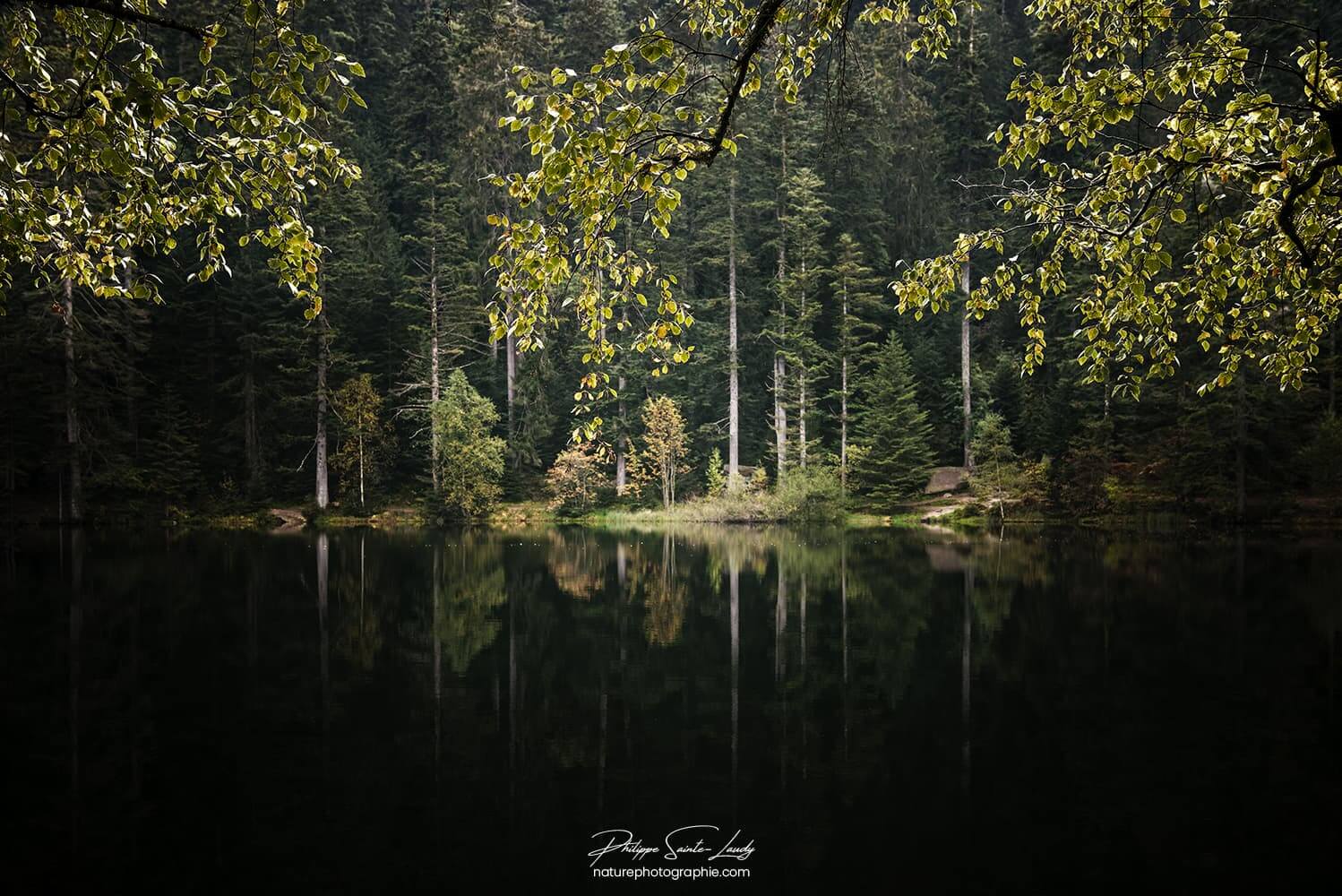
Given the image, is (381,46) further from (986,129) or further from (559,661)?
(559,661)

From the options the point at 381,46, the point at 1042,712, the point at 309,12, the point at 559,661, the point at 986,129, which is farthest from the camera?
the point at 381,46

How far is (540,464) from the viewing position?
4144 cm

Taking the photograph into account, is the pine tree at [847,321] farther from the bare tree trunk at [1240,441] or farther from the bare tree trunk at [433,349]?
the bare tree trunk at [433,349]

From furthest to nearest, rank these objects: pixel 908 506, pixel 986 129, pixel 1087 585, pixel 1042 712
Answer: pixel 986 129 → pixel 908 506 → pixel 1087 585 → pixel 1042 712

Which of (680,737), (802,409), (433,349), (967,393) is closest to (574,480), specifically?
(433,349)

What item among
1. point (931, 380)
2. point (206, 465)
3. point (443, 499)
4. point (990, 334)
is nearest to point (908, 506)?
point (931, 380)

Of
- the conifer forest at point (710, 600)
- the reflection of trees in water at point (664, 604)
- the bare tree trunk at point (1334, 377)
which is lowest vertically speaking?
the reflection of trees in water at point (664, 604)

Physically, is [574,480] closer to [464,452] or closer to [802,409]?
[464,452]


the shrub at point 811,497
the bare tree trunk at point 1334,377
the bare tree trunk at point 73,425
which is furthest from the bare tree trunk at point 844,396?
the bare tree trunk at point 73,425

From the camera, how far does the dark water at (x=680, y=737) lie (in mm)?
4828

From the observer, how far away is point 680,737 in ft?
22.6

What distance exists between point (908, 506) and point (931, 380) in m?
8.28
